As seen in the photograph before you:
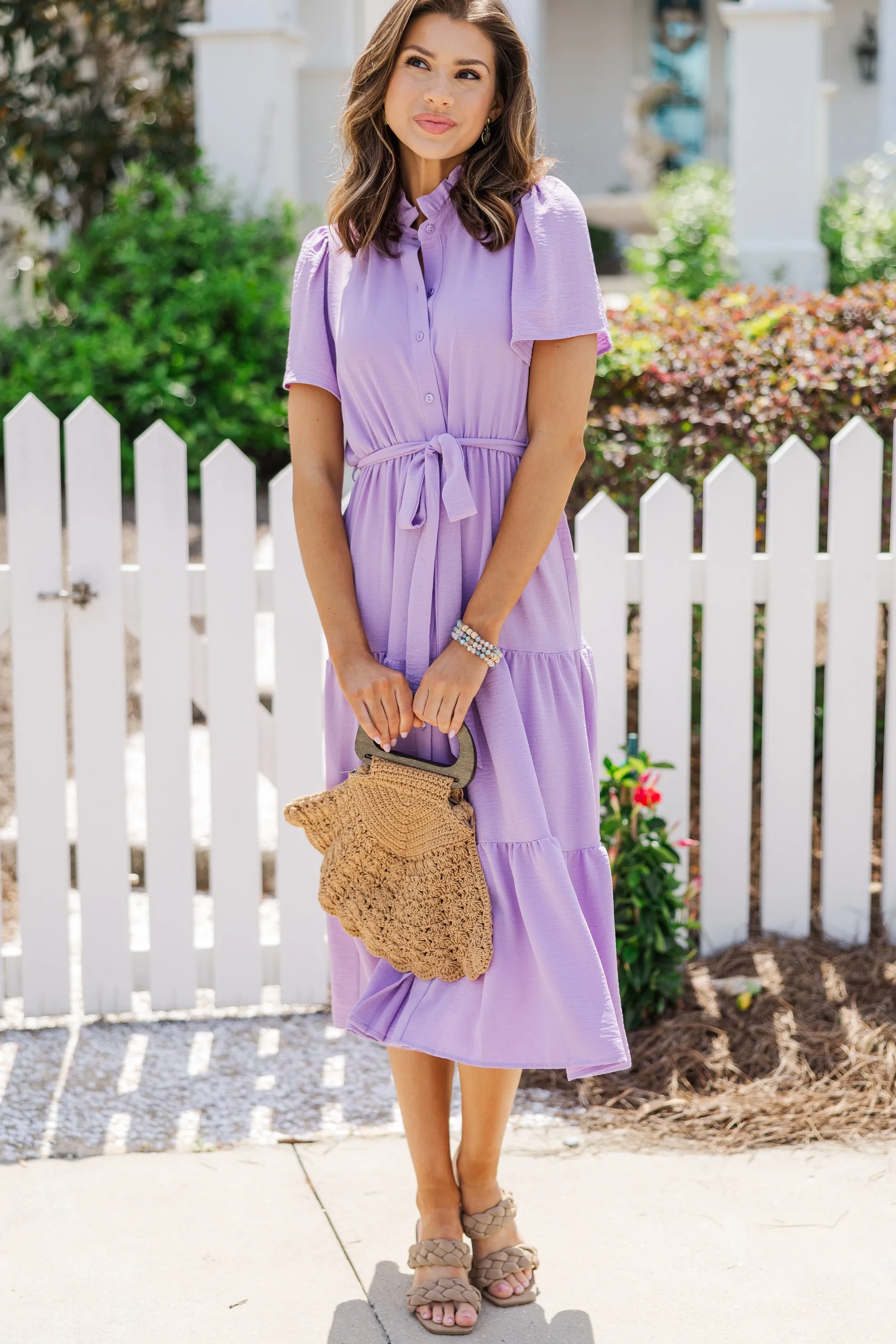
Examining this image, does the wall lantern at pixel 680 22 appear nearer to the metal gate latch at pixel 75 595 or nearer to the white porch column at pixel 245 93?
the white porch column at pixel 245 93

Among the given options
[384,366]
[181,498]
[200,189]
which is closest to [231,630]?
[181,498]

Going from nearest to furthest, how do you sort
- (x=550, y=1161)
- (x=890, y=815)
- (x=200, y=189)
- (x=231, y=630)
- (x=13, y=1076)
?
1. (x=550, y=1161)
2. (x=13, y=1076)
3. (x=231, y=630)
4. (x=890, y=815)
5. (x=200, y=189)

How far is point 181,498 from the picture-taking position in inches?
116

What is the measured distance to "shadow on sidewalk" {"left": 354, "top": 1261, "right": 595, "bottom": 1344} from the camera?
1.99m

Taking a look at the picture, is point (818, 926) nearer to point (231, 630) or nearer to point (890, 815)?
point (890, 815)

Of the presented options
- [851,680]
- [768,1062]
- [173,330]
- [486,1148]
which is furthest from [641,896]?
[173,330]

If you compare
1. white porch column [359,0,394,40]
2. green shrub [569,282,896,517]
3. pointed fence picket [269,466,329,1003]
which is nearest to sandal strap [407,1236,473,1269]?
pointed fence picket [269,466,329,1003]

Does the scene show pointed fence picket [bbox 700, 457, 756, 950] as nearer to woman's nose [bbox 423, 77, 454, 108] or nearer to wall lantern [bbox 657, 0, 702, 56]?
woman's nose [bbox 423, 77, 454, 108]

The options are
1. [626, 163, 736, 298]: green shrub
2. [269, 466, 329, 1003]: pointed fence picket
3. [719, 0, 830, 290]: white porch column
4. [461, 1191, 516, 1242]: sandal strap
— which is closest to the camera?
[461, 1191, 516, 1242]: sandal strap

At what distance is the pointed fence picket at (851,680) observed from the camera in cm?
312

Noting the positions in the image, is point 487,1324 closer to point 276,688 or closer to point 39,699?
point 276,688

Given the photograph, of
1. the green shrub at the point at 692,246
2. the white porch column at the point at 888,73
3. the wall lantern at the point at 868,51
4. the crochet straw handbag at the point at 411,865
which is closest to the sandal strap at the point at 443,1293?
the crochet straw handbag at the point at 411,865

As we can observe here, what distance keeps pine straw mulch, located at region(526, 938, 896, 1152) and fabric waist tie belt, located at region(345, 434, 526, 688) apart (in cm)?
118

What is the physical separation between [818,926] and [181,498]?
1882 mm
